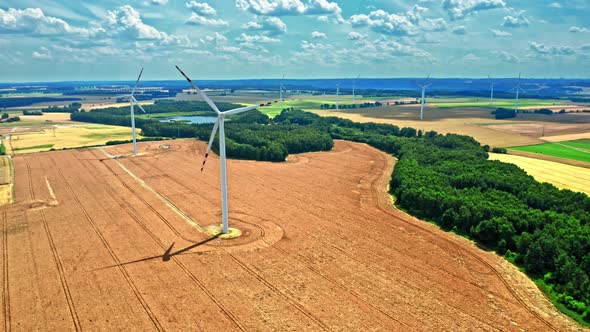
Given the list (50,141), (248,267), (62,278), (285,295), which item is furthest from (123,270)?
(50,141)

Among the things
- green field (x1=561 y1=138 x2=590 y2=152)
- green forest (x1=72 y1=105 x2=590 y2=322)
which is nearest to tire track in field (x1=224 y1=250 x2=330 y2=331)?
green forest (x1=72 y1=105 x2=590 y2=322)

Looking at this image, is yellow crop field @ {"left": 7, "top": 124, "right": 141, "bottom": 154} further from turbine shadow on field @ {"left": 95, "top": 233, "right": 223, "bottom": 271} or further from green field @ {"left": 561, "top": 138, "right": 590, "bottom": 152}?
green field @ {"left": 561, "top": 138, "right": 590, "bottom": 152}

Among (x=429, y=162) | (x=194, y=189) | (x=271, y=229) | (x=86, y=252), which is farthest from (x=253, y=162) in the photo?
(x=86, y=252)

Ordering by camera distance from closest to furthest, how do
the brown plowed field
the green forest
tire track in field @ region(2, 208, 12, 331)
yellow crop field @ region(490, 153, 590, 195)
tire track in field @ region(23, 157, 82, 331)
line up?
1. tire track in field @ region(2, 208, 12, 331)
2. tire track in field @ region(23, 157, 82, 331)
3. the brown plowed field
4. the green forest
5. yellow crop field @ region(490, 153, 590, 195)

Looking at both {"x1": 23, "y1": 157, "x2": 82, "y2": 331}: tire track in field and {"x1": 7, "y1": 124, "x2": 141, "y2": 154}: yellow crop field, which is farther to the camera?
{"x1": 7, "y1": 124, "x2": 141, "y2": 154}: yellow crop field

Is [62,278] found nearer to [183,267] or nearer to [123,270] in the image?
[123,270]
